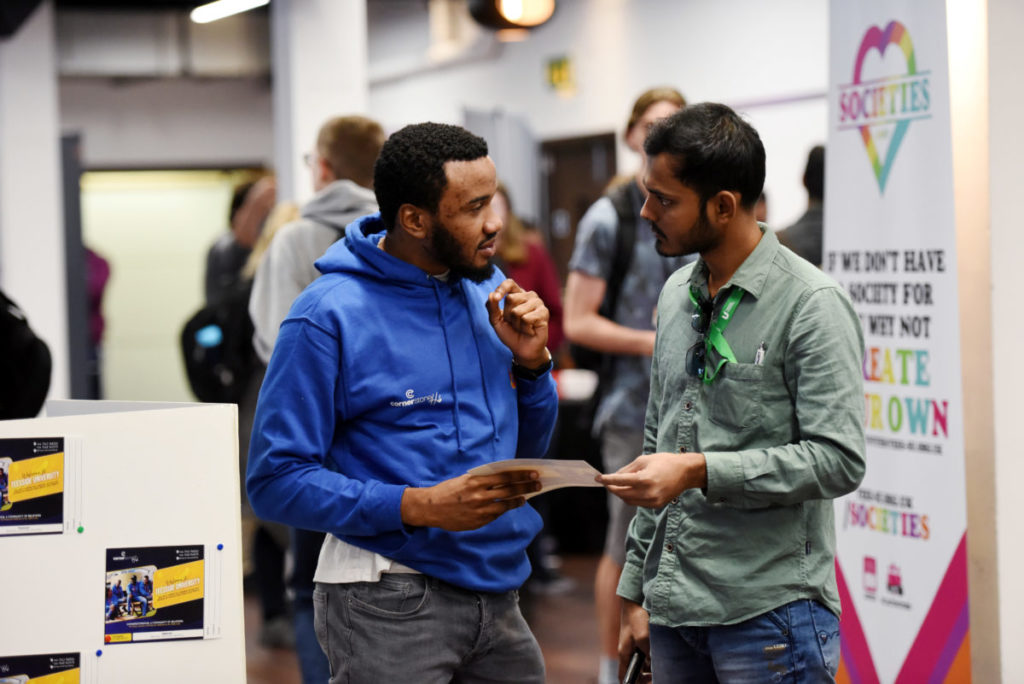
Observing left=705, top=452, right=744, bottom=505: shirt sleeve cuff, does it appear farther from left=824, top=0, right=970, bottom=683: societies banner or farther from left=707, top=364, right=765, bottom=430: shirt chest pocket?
left=824, top=0, right=970, bottom=683: societies banner

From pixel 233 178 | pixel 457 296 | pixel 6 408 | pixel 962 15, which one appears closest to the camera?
pixel 457 296

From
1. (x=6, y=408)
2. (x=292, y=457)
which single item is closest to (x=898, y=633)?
(x=292, y=457)

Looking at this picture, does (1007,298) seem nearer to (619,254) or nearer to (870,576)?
(870,576)

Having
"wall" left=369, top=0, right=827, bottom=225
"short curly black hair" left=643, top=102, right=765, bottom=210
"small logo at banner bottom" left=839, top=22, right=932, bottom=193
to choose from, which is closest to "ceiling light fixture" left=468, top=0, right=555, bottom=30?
"small logo at banner bottom" left=839, top=22, right=932, bottom=193

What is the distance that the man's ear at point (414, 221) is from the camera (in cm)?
191

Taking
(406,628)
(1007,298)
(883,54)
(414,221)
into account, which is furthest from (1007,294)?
(406,628)

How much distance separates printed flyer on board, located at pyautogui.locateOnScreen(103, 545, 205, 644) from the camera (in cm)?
192

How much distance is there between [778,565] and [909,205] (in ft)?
5.26

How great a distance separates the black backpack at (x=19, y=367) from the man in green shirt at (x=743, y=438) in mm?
1661

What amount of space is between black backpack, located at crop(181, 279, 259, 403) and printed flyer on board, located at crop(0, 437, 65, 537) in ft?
7.40

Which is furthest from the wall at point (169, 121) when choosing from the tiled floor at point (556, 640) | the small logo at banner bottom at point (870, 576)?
the small logo at banner bottom at point (870, 576)

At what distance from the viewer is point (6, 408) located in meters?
2.87

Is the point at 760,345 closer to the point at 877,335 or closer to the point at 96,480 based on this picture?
the point at 96,480

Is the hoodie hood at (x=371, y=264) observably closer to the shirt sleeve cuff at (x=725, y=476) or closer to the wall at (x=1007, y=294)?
the shirt sleeve cuff at (x=725, y=476)
